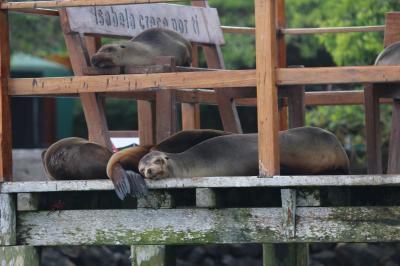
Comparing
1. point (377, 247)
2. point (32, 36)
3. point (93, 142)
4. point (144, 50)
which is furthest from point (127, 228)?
point (32, 36)

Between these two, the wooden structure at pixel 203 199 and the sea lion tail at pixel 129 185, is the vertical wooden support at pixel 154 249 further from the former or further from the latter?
the sea lion tail at pixel 129 185

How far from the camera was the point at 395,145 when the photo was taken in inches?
348

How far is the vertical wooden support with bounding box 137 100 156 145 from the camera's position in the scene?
1090 centimetres

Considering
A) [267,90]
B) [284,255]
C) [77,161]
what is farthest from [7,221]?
[284,255]

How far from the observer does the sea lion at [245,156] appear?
27.9 feet

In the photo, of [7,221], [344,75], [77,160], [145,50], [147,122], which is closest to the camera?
[344,75]

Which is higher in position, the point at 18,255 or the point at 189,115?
the point at 189,115

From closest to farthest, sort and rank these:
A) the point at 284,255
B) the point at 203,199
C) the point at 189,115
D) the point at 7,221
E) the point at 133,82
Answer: the point at 203,199 → the point at 133,82 → the point at 7,221 → the point at 284,255 → the point at 189,115

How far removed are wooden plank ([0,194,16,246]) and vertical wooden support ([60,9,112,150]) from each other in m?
1.27

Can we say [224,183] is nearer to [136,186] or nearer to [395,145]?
[136,186]

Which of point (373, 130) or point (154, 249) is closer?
point (154, 249)

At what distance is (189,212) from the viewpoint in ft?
27.5

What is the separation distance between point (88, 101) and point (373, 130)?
2185mm

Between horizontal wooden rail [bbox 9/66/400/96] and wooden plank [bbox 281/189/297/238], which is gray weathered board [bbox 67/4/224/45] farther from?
wooden plank [bbox 281/189/297/238]
